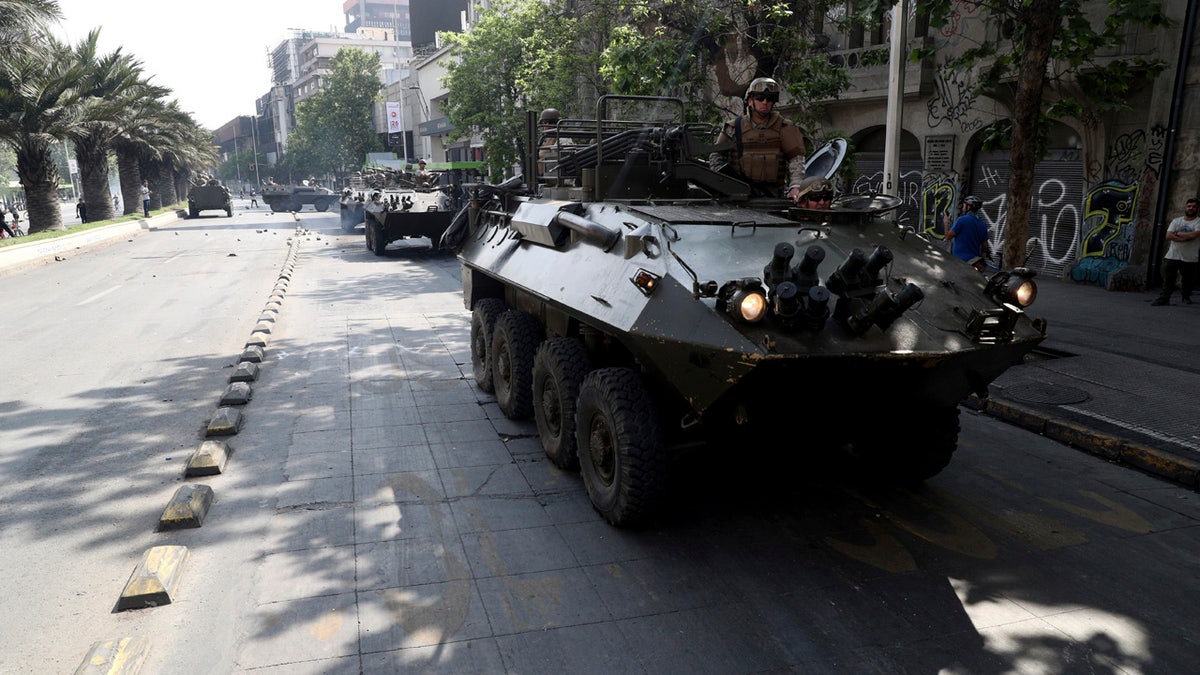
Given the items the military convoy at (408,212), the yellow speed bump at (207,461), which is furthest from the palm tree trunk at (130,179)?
the yellow speed bump at (207,461)

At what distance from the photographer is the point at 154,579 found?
3963 mm

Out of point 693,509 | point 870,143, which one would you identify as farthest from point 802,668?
point 870,143

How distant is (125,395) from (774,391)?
620cm

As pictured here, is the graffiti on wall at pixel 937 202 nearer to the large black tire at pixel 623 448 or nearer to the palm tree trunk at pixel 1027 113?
the palm tree trunk at pixel 1027 113

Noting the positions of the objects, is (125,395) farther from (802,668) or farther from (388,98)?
(388,98)

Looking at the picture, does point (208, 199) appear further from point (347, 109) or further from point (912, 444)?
point (912, 444)

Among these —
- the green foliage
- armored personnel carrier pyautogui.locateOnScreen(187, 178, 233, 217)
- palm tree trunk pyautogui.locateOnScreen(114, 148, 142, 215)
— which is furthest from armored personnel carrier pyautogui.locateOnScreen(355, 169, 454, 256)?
armored personnel carrier pyautogui.locateOnScreen(187, 178, 233, 217)

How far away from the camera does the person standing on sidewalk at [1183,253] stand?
995 cm

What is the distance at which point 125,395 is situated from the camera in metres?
7.54

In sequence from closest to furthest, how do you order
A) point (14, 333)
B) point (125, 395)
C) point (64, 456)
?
1. point (64, 456)
2. point (125, 395)
3. point (14, 333)

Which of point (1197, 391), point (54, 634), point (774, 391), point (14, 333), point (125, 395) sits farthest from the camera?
point (14, 333)

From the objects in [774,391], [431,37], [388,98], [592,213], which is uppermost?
[431,37]

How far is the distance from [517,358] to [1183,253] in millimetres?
8602

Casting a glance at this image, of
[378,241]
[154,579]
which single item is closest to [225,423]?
[154,579]
